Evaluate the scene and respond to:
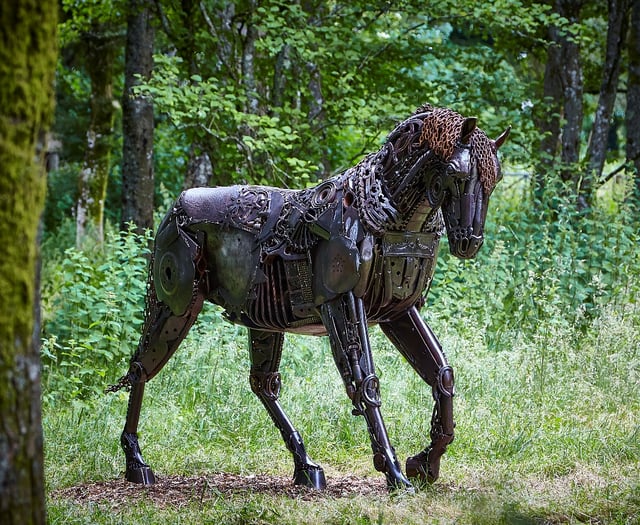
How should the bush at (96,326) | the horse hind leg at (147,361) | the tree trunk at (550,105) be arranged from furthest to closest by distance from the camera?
the tree trunk at (550,105), the bush at (96,326), the horse hind leg at (147,361)

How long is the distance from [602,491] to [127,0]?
8943 millimetres

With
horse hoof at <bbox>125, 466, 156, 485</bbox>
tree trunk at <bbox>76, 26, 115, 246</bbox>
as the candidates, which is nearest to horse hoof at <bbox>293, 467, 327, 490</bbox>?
horse hoof at <bbox>125, 466, 156, 485</bbox>

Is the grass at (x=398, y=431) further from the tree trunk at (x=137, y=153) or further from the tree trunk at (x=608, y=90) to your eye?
the tree trunk at (x=608, y=90)

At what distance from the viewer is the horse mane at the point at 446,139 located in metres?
4.62

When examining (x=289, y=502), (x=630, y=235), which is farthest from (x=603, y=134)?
(x=289, y=502)

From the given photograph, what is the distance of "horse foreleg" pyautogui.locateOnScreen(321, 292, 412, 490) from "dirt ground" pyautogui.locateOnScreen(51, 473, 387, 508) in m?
0.34

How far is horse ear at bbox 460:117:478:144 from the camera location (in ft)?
15.0

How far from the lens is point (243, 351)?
8445 millimetres

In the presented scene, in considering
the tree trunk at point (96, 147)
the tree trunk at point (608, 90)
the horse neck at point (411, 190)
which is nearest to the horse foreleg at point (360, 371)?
the horse neck at point (411, 190)

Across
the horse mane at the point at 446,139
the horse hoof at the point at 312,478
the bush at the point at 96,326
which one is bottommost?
the horse hoof at the point at 312,478

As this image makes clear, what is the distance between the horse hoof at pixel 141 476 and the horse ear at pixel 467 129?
9.39ft

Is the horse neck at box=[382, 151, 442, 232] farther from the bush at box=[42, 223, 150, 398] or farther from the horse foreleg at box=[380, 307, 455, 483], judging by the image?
the bush at box=[42, 223, 150, 398]

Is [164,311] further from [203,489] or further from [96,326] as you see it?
[96,326]

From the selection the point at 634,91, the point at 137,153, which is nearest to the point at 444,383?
the point at 137,153
